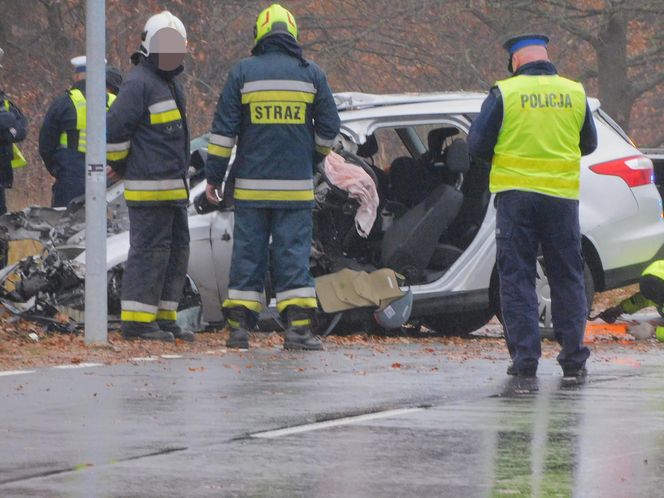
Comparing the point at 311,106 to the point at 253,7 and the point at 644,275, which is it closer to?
the point at 644,275

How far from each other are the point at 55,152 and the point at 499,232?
6.64 m

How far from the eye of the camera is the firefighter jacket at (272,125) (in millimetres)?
10523

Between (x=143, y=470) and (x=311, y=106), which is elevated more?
(x=311, y=106)

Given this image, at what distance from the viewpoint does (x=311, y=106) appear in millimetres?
10711

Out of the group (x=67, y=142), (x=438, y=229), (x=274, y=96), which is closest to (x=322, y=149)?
(x=274, y=96)

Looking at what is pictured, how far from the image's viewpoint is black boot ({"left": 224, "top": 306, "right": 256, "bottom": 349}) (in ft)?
34.9

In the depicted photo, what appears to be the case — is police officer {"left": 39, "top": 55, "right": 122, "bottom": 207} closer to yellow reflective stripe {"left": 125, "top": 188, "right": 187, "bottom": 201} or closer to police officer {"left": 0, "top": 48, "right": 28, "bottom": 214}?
police officer {"left": 0, "top": 48, "right": 28, "bottom": 214}

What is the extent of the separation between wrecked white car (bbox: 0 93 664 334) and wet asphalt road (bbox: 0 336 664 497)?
208 centimetres

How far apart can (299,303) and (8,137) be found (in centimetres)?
458

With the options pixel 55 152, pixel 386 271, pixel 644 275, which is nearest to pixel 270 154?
pixel 386 271

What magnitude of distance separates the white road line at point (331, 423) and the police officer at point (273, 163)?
3096 millimetres

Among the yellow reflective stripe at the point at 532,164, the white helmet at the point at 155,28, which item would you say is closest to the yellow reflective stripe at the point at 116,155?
the white helmet at the point at 155,28

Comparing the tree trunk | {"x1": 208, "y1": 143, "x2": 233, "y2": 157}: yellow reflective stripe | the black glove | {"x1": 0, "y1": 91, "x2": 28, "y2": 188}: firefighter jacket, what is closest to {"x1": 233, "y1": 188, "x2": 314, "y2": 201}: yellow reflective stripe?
{"x1": 208, "y1": 143, "x2": 233, "y2": 157}: yellow reflective stripe

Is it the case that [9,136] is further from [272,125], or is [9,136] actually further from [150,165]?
[272,125]
